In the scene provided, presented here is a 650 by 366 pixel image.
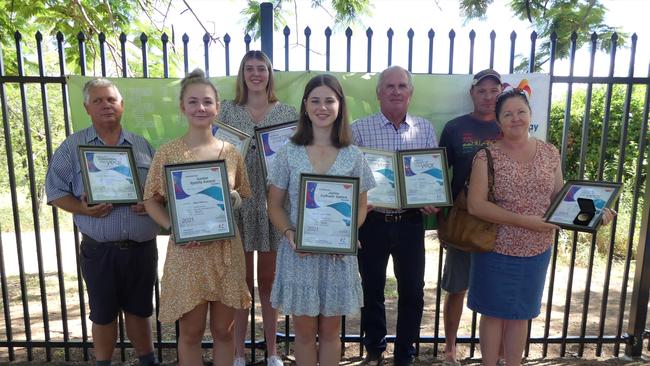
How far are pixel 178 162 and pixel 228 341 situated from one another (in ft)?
4.04

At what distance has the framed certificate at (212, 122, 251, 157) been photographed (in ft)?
10.5

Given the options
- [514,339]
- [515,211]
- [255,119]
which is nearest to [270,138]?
[255,119]

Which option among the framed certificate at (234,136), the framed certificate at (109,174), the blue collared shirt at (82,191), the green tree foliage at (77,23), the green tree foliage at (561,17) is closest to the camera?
the framed certificate at (109,174)

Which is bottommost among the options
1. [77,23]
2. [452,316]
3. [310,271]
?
[452,316]

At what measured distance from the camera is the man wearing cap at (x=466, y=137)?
11.4 feet

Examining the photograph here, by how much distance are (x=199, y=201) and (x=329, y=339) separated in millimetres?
1182

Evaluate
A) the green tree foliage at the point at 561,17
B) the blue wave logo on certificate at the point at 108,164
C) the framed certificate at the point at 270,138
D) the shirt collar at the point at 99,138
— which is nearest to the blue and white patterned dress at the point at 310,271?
the framed certificate at the point at 270,138

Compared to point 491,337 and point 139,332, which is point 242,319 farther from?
point 491,337

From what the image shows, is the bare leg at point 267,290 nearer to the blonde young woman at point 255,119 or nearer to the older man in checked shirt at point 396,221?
the blonde young woman at point 255,119

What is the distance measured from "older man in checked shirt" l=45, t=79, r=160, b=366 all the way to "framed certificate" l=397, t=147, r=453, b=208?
1801mm

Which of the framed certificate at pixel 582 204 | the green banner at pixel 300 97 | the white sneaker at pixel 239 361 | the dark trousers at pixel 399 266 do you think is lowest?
the white sneaker at pixel 239 361

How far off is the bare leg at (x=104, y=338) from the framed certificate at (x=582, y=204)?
10.1 feet

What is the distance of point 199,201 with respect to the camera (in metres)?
2.67

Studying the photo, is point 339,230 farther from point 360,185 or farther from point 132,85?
point 132,85
